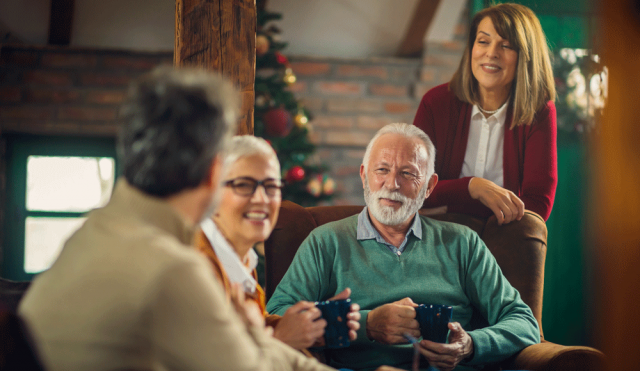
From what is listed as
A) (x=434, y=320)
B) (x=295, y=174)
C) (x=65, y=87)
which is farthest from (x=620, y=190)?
(x=65, y=87)

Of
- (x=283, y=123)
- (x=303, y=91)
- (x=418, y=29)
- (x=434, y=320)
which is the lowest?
(x=434, y=320)

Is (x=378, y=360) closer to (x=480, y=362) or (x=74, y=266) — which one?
(x=480, y=362)

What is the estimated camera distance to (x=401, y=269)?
6.03ft

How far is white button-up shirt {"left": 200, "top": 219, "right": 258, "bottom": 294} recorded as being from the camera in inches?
51.4

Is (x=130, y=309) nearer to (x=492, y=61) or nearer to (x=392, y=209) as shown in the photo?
(x=392, y=209)

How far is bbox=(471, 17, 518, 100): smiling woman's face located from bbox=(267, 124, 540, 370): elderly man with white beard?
1.73 ft

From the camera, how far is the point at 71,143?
4.55 metres

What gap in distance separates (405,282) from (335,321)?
1.76ft

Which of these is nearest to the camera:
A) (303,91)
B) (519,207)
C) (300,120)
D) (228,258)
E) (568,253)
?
(228,258)

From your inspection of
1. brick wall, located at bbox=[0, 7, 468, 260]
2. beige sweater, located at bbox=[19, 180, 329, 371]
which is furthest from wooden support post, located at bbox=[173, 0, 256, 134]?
brick wall, located at bbox=[0, 7, 468, 260]

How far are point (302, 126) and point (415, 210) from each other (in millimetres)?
1937

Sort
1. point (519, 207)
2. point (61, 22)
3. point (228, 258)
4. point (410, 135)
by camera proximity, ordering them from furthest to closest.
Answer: point (61, 22)
point (519, 207)
point (410, 135)
point (228, 258)

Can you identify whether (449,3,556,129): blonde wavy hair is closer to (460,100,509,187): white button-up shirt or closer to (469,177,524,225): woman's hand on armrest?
(460,100,509,187): white button-up shirt

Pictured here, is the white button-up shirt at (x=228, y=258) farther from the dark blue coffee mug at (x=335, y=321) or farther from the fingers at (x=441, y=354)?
the fingers at (x=441, y=354)
